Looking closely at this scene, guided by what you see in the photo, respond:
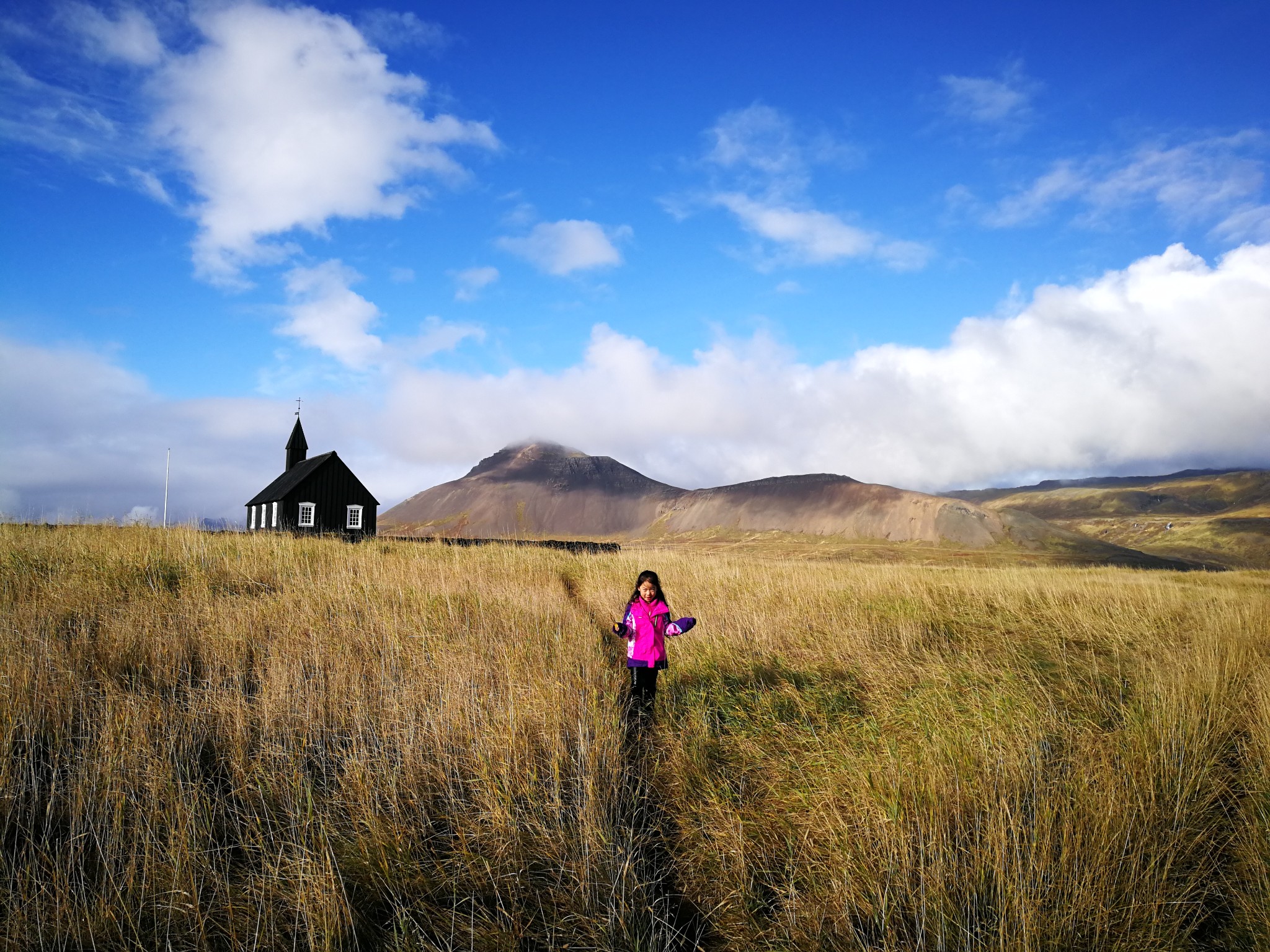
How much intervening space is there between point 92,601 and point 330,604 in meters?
2.74

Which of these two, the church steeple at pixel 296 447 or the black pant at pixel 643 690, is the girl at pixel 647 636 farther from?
the church steeple at pixel 296 447

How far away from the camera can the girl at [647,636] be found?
6.05m

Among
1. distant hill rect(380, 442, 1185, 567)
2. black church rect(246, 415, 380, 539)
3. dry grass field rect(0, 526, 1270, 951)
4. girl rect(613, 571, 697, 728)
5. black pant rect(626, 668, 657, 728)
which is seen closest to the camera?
dry grass field rect(0, 526, 1270, 951)

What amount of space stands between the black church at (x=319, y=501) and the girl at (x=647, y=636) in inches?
1069

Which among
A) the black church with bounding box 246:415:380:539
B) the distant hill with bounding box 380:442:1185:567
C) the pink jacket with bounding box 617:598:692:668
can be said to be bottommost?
the distant hill with bounding box 380:442:1185:567

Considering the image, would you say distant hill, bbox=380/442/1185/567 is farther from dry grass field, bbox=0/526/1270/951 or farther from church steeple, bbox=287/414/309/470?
dry grass field, bbox=0/526/1270/951

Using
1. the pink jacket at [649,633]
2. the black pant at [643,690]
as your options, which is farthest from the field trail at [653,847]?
the pink jacket at [649,633]

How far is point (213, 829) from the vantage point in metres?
3.59

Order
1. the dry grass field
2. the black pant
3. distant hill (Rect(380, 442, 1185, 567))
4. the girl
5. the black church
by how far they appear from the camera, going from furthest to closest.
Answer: distant hill (Rect(380, 442, 1185, 567)) → the black church → the girl → the black pant → the dry grass field

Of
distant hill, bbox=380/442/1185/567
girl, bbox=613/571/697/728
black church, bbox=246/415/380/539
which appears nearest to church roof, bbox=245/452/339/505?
black church, bbox=246/415/380/539

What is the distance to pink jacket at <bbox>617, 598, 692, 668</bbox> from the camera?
6.06 meters

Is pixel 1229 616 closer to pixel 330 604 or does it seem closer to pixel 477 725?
pixel 477 725

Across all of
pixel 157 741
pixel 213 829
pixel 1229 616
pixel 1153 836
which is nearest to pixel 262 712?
pixel 157 741

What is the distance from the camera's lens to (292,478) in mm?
34000
